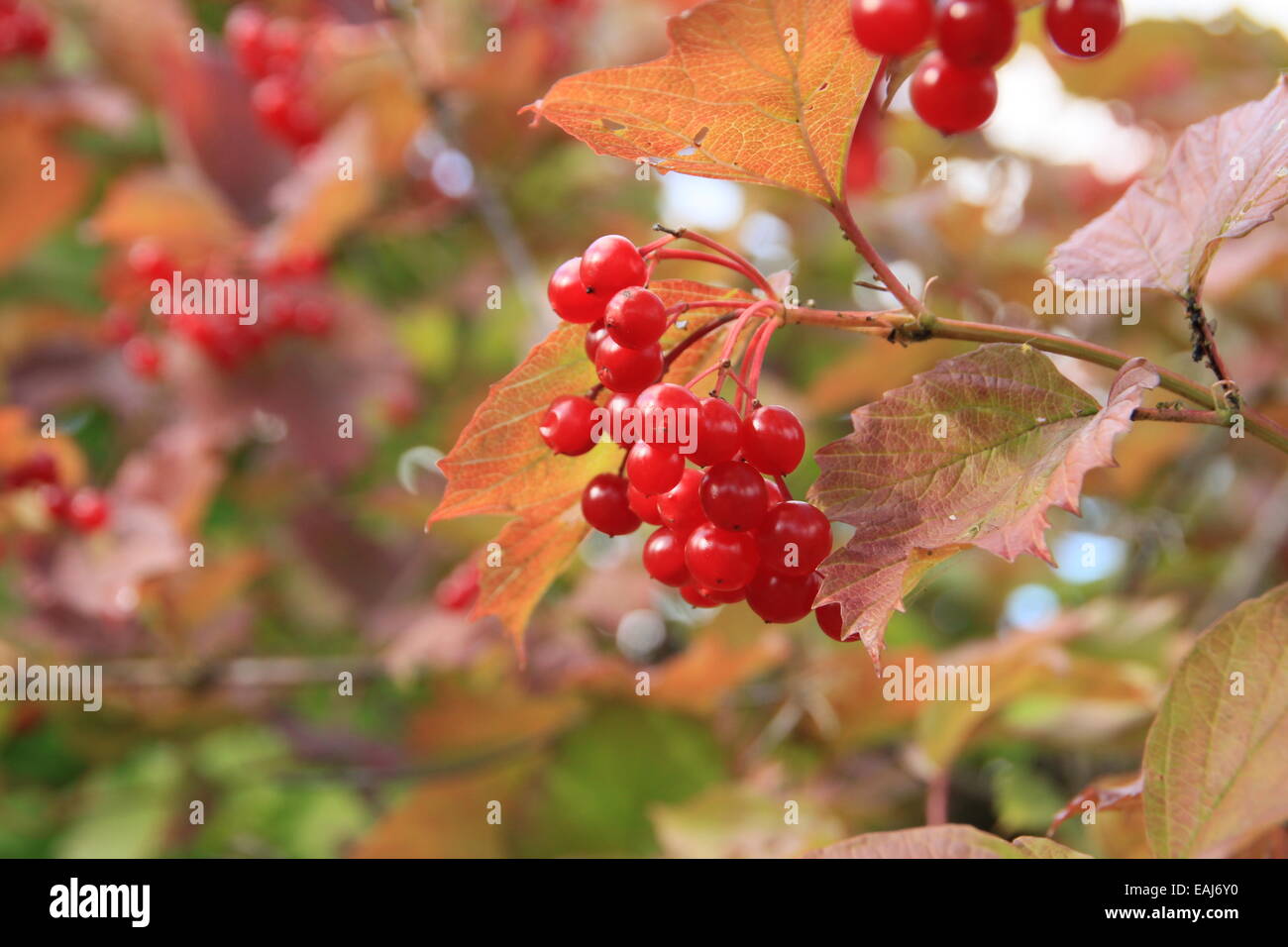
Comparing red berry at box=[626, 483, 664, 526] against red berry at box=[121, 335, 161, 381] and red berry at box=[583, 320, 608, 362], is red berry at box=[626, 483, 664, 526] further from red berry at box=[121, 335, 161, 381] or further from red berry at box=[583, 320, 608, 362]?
red berry at box=[121, 335, 161, 381]

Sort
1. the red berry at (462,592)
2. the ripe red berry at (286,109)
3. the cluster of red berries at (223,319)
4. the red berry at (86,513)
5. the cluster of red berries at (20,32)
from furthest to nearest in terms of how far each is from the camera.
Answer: the cluster of red berries at (20,32), the ripe red berry at (286,109), the cluster of red berries at (223,319), the red berry at (86,513), the red berry at (462,592)

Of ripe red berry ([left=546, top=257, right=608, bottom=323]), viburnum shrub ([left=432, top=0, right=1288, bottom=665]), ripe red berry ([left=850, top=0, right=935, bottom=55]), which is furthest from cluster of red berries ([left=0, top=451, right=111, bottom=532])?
ripe red berry ([left=850, top=0, right=935, bottom=55])

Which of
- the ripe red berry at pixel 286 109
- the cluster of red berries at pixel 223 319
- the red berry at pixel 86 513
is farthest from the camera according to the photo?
the ripe red berry at pixel 286 109

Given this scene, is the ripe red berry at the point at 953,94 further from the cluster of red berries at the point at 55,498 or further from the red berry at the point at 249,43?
the red berry at the point at 249,43

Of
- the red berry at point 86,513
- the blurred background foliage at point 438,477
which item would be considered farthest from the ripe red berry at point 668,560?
the red berry at point 86,513

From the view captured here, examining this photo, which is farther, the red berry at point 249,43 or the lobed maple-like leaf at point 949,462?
the red berry at point 249,43
